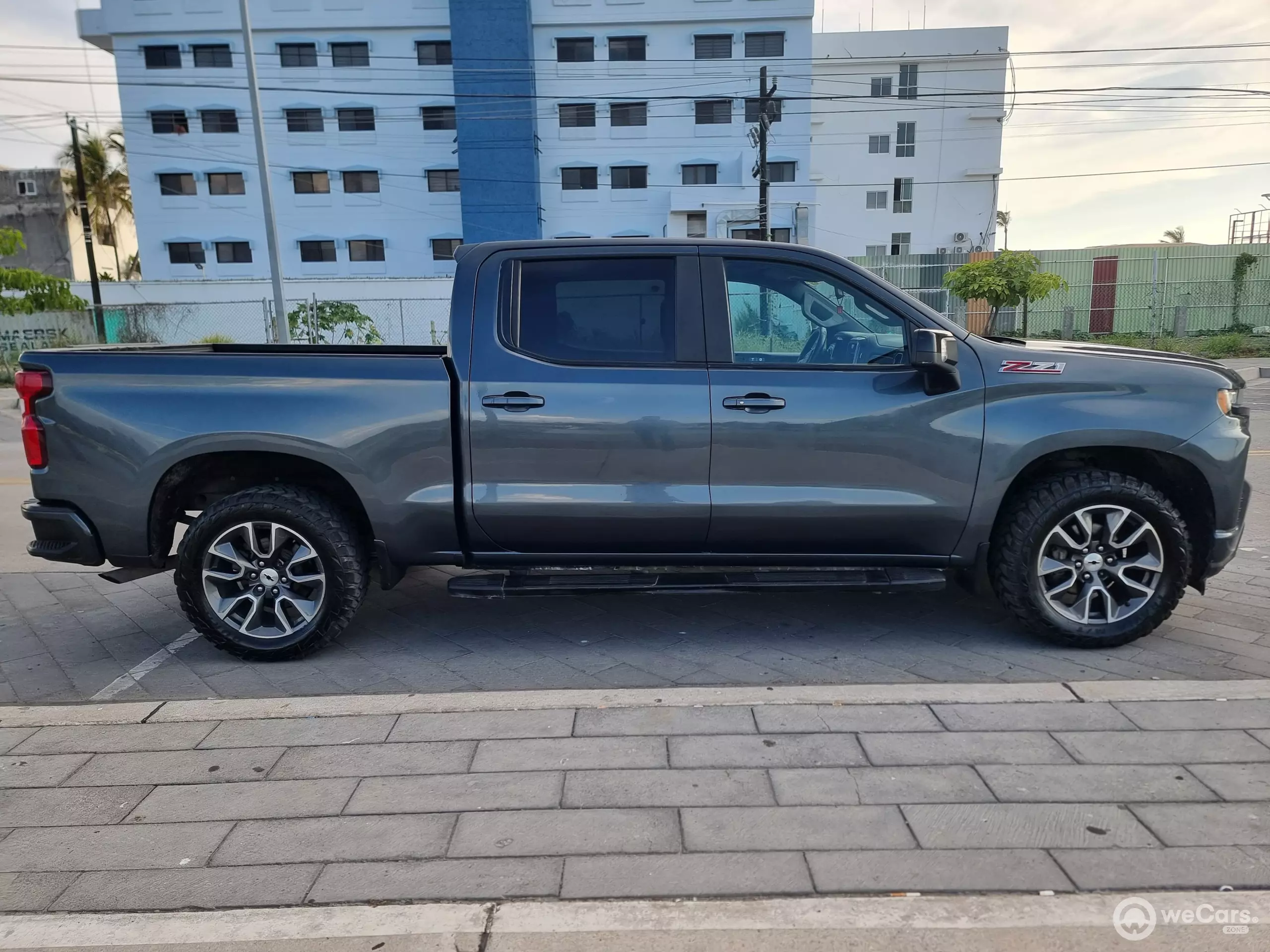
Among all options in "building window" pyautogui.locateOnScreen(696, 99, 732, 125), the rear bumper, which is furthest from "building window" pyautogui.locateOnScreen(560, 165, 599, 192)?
the rear bumper

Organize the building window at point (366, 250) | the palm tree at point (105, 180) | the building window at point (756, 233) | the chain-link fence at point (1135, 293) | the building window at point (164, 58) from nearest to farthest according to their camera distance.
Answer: the chain-link fence at point (1135, 293), the building window at point (756, 233), the building window at point (164, 58), the building window at point (366, 250), the palm tree at point (105, 180)

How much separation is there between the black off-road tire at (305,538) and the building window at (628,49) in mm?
39041

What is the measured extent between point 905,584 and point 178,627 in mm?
3891

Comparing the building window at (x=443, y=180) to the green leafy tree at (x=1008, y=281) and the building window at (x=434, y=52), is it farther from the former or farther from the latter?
the green leafy tree at (x=1008, y=281)

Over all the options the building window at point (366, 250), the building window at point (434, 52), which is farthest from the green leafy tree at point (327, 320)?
the building window at point (434, 52)

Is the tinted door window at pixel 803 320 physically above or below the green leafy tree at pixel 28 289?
below

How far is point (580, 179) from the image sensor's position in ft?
129

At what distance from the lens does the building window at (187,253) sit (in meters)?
39.4

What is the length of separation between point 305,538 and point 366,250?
128ft

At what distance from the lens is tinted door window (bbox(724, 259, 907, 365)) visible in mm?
4023

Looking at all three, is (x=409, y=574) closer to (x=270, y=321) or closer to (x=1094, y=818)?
(x=1094, y=818)

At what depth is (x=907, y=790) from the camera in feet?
9.39

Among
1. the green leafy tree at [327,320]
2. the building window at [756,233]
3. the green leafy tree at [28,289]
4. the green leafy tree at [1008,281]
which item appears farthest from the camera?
the building window at [756,233]

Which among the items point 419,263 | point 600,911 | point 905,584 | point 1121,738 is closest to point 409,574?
point 905,584
